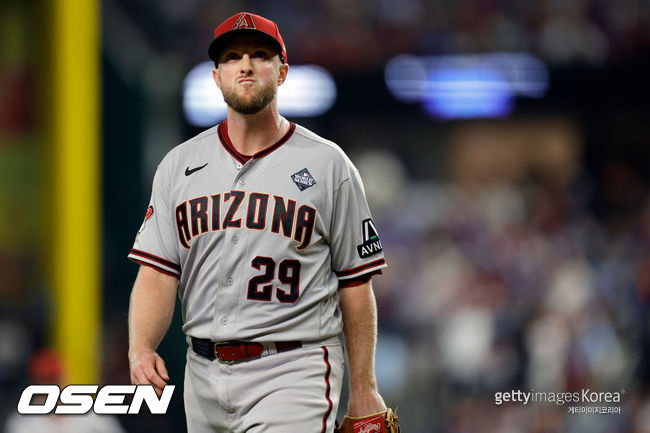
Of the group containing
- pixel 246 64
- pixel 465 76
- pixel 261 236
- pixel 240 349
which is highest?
pixel 465 76

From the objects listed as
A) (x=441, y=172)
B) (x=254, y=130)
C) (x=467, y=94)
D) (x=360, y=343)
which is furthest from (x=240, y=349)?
(x=441, y=172)

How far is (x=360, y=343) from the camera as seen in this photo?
2479 mm

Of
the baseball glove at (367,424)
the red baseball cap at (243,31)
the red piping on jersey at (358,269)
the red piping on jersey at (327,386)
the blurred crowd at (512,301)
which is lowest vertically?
the blurred crowd at (512,301)

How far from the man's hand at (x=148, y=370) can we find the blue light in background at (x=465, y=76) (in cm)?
783

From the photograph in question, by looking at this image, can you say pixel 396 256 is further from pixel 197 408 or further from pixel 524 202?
pixel 197 408

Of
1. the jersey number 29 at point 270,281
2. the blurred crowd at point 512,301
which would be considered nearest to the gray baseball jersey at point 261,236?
the jersey number 29 at point 270,281

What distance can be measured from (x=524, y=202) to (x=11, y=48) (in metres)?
5.11


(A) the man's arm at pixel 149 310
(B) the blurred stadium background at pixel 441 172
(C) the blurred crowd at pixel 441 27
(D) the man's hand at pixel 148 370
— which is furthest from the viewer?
(C) the blurred crowd at pixel 441 27

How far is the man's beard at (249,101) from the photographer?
2410 millimetres

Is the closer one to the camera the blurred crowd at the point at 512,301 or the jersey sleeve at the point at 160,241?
the jersey sleeve at the point at 160,241

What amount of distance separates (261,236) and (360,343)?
0.38 metres

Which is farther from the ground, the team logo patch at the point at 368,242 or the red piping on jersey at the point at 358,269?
the team logo patch at the point at 368,242

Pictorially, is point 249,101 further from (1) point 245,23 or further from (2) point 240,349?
(2) point 240,349

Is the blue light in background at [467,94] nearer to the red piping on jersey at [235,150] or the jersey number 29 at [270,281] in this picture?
the red piping on jersey at [235,150]
